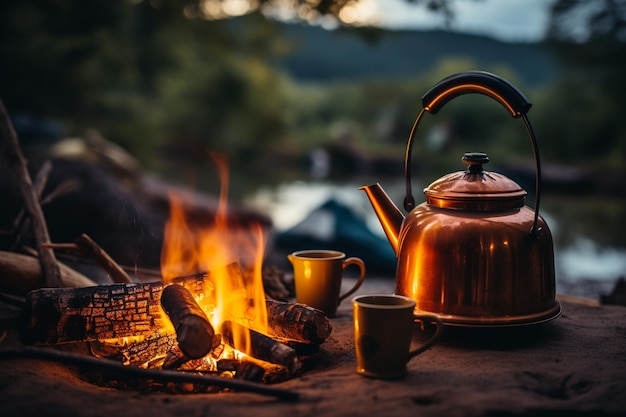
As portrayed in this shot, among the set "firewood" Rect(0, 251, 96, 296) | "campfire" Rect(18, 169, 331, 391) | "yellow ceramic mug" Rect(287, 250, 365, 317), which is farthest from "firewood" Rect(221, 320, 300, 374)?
"firewood" Rect(0, 251, 96, 296)

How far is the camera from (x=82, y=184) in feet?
15.2

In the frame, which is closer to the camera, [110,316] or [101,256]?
[110,316]

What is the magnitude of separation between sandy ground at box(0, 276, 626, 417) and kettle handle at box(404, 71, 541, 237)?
0.51 metres

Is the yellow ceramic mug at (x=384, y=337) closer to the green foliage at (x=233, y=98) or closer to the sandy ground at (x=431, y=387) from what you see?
the sandy ground at (x=431, y=387)

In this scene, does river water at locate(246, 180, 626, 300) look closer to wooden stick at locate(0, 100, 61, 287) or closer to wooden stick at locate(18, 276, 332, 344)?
wooden stick at locate(18, 276, 332, 344)

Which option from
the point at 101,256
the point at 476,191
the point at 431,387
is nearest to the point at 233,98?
the point at 101,256

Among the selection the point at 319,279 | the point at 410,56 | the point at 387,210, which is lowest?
the point at 319,279

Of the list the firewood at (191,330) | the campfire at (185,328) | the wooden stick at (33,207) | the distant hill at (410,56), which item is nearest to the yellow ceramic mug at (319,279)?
the campfire at (185,328)

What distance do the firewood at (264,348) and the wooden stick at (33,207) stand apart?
3.78 ft

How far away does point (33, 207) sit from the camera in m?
3.25

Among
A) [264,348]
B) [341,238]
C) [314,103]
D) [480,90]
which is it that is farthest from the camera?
[314,103]

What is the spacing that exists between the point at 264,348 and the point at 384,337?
0.49m

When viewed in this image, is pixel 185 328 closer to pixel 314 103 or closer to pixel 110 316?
pixel 110 316

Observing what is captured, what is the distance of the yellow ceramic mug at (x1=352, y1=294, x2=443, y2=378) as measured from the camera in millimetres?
1988
